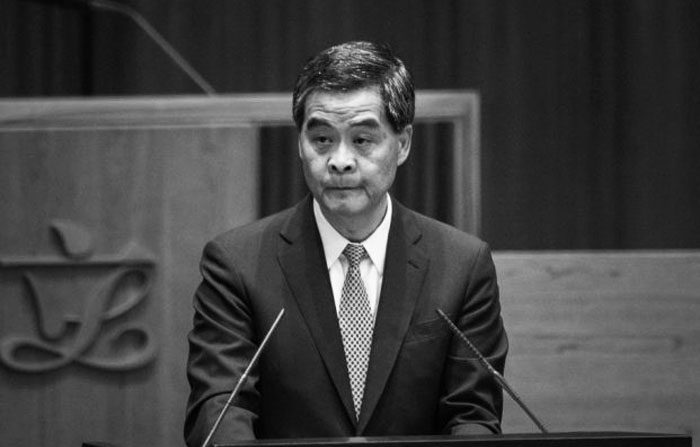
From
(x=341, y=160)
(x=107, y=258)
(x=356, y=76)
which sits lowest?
(x=107, y=258)

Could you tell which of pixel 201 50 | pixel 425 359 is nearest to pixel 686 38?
pixel 201 50

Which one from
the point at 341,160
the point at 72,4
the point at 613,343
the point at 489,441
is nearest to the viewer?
the point at 489,441

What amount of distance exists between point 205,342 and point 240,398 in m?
0.10

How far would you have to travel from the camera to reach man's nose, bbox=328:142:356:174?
194 centimetres

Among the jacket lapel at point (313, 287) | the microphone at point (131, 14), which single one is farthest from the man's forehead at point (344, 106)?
the microphone at point (131, 14)

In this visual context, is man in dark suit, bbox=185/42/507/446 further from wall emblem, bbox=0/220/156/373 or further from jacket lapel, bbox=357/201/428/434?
wall emblem, bbox=0/220/156/373

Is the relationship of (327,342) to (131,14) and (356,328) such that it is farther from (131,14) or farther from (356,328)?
(131,14)

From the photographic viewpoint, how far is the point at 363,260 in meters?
2.10

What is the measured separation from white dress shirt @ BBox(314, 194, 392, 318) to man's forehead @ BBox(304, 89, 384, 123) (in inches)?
8.3

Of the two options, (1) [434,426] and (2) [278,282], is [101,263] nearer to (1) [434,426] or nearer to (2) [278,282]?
(2) [278,282]

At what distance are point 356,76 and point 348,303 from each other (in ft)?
1.22

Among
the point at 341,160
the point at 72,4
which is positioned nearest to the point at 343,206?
the point at 341,160

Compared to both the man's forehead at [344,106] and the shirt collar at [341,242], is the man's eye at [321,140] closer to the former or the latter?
the man's forehead at [344,106]

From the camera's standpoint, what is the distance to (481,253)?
2.13 metres
